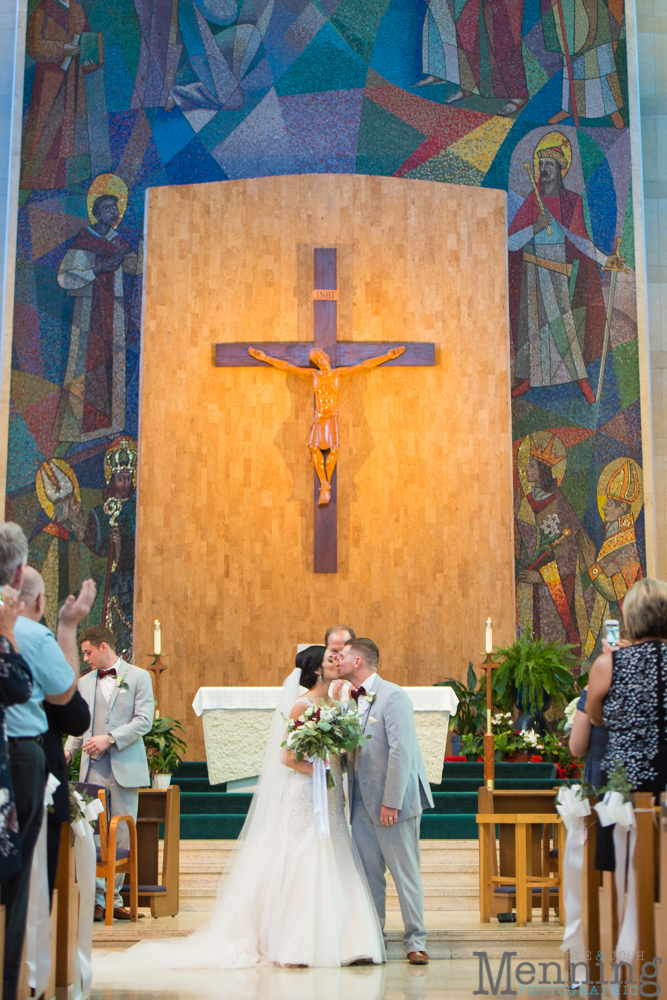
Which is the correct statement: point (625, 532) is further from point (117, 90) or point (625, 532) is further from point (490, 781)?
point (117, 90)

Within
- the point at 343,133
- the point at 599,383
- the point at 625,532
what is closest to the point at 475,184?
the point at 343,133

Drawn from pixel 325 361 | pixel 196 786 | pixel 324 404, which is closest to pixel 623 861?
pixel 196 786

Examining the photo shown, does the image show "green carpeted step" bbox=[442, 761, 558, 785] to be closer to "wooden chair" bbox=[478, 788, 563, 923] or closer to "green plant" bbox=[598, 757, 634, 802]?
"wooden chair" bbox=[478, 788, 563, 923]

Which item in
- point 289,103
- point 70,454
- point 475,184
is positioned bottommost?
point 70,454

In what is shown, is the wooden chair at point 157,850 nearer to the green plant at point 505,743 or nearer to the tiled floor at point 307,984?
the tiled floor at point 307,984

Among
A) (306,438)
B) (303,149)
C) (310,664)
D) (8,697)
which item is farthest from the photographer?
(303,149)

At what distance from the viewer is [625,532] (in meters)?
10.8

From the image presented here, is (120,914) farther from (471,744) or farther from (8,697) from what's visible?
(471,744)

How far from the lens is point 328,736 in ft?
16.3

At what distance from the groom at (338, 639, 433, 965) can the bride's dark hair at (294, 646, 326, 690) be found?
5.9 inches

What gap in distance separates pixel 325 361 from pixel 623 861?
6.95 m

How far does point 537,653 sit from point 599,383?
10.1ft

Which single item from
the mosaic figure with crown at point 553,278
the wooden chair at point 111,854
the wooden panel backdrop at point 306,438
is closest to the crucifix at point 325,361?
the wooden panel backdrop at point 306,438

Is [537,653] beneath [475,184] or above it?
beneath
